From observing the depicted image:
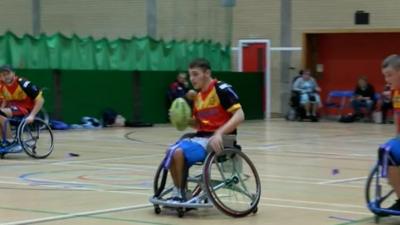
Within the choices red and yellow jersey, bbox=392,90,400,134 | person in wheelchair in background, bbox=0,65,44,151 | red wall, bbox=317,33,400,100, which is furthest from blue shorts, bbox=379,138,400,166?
red wall, bbox=317,33,400,100

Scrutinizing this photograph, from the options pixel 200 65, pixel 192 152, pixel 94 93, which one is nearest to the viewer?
pixel 192 152

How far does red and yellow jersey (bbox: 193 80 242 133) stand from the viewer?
7578 millimetres

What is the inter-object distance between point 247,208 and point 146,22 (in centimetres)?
2070

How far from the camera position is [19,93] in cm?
1302

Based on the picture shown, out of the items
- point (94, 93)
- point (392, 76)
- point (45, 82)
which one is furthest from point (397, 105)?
point (94, 93)

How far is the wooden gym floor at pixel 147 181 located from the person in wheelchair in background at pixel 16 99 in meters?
0.67

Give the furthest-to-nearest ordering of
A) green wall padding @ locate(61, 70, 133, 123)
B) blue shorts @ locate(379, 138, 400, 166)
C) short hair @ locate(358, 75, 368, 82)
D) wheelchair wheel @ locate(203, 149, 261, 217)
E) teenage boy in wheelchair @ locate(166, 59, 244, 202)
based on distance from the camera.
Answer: short hair @ locate(358, 75, 368, 82)
green wall padding @ locate(61, 70, 133, 123)
teenage boy in wheelchair @ locate(166, 59, 244, 202)
wheelchair wheel @ locate(203, 149, 261, 217)
blue shorts @ locate(379, 138, 400, 166)

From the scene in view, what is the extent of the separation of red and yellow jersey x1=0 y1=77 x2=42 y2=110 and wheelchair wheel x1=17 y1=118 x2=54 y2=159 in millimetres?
309

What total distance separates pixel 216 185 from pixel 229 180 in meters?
0.15

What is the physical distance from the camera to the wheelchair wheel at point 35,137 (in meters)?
12.9

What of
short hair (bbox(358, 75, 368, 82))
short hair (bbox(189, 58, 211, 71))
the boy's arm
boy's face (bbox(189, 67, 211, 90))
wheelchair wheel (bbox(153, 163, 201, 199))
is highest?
short hair (bbox(189, 58, 211, 71))

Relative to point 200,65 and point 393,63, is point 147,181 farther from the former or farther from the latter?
point 393,63

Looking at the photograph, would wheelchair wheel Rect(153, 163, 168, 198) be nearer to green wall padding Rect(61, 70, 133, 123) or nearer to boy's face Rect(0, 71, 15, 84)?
boy's face Rect(0, 71, 15, 84)

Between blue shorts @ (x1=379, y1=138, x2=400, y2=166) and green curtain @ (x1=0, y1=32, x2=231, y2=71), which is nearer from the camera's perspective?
blue shorts @ (x1=379, y1=138, x2=400, y2=166)
